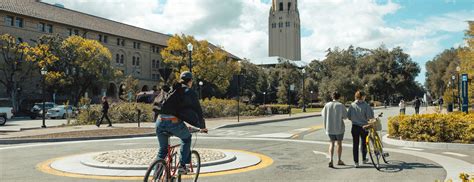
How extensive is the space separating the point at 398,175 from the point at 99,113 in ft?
73.3

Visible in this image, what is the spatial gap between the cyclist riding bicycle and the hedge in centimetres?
955

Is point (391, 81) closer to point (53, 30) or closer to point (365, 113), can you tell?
point (53, 30)

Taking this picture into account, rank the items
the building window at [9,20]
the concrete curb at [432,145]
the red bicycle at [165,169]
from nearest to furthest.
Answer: the red bicycle at [165,169], the concrete curb at [432,145], the building window at [9,20]

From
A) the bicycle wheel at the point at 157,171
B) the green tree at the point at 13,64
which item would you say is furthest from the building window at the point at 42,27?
the bicycle wheel at the point at 157,171

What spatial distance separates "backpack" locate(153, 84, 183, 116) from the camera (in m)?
6.05

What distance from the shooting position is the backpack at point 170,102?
6.05m

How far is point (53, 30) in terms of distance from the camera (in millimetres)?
63812

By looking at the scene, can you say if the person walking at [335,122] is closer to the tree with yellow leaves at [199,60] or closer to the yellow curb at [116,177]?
the yellow curb at [116,177]

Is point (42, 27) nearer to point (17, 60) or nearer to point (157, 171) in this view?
point (17, 60)

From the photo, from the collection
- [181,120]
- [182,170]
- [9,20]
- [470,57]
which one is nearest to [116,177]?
[182,170]

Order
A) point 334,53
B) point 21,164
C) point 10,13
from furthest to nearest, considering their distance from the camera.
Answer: point 334,53
point 10,13
point 21,164

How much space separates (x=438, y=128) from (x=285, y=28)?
16321 centimetres

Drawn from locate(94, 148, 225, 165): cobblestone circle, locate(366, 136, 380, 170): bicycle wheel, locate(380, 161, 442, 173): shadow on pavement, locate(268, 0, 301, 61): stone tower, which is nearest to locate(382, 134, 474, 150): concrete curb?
locate(380, 161, 442, 173): shadow on pavement

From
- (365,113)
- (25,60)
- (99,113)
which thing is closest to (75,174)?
(365,113)
